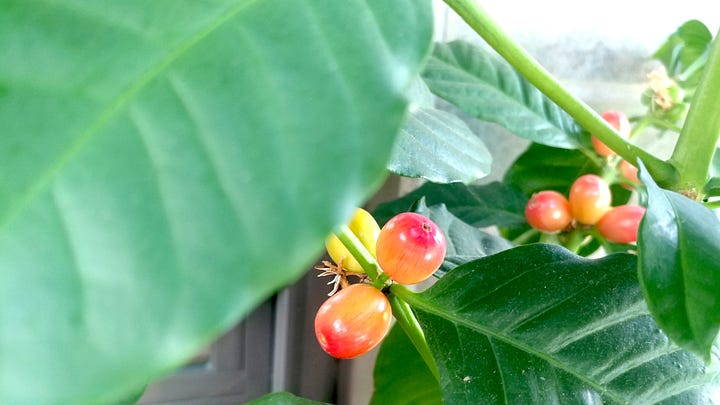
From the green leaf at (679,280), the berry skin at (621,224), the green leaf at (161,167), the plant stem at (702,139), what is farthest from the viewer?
the berry skin at (621,224)

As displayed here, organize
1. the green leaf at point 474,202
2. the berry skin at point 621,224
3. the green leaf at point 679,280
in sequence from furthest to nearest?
the green leaf at point 474,202
the berry skin at point 621,224
the green leaf at point 679,280

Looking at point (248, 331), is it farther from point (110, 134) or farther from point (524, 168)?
point (110, 134)

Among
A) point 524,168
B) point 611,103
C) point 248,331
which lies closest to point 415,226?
point 524,168

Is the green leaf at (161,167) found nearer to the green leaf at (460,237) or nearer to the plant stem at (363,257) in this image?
the plant stem at (363,257)

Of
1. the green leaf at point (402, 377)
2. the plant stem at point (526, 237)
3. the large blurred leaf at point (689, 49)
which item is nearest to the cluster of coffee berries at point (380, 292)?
the green leaf at point (402, 377)

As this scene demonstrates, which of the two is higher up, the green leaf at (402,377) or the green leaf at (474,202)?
the green leaf at (474,202)

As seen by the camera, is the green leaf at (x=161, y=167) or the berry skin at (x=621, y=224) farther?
the berry skin at (x=621, y=224)

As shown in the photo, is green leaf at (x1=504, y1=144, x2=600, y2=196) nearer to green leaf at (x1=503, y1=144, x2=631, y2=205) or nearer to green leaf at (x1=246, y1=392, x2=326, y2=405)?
green leaf at (x1=503, y1=144, x2=631, y2=205)

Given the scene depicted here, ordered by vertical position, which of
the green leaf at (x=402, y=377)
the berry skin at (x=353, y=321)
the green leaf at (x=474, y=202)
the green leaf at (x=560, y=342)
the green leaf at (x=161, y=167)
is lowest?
the green leaf at (x=402, y=377)
